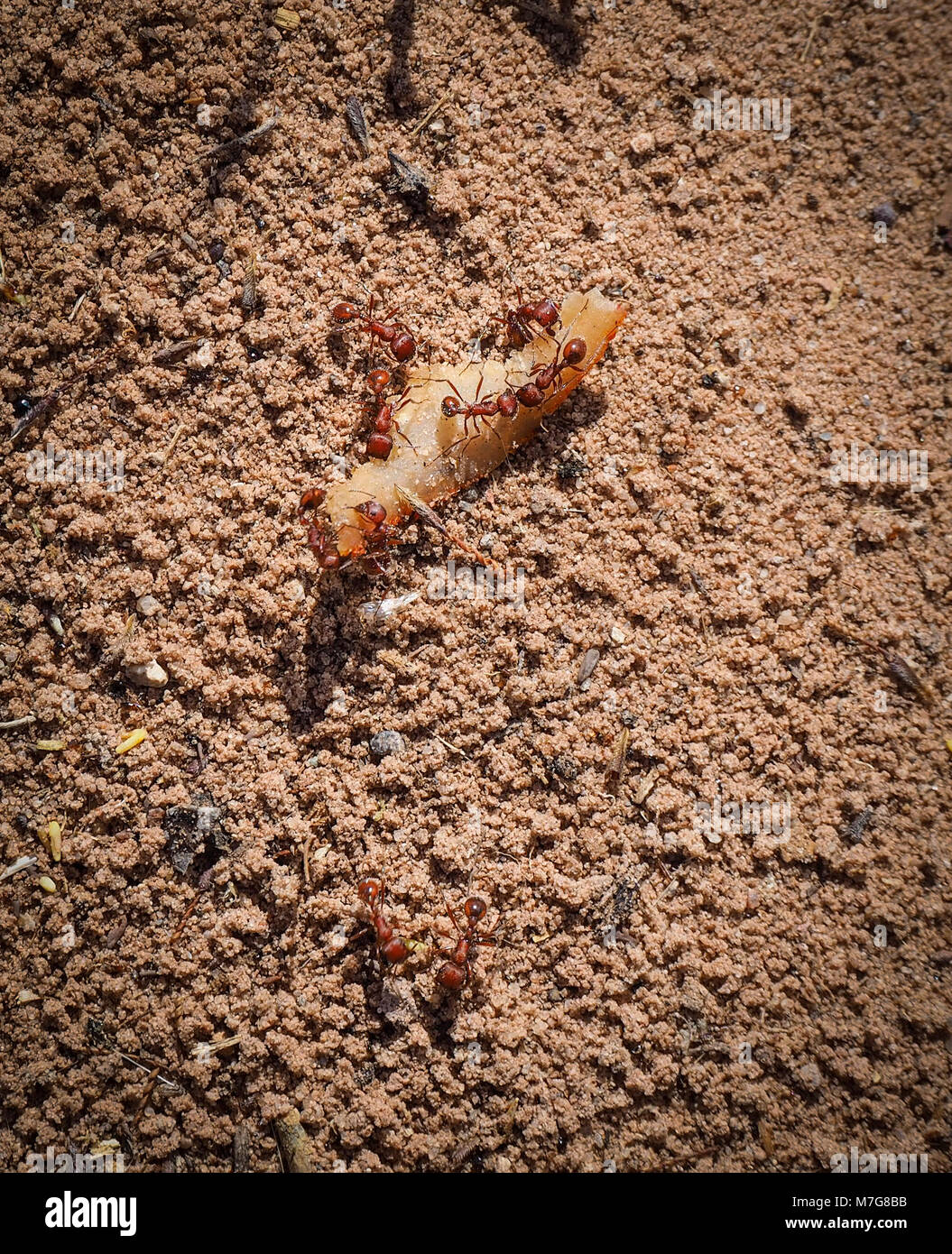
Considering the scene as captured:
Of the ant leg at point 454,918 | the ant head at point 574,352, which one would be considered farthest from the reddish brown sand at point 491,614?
the ant head at point 574,352

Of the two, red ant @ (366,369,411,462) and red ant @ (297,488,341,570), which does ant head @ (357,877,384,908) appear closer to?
red ant @ (297,488,341,570)

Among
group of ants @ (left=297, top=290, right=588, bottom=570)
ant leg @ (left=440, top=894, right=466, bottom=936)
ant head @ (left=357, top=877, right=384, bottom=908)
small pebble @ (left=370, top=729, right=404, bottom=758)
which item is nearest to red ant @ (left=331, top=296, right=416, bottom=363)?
group of ants @ (left=297, top=290, right=588, bottom=570)

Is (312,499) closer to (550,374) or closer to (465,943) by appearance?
(550,374)

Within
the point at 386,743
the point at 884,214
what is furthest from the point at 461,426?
the point at 884,214

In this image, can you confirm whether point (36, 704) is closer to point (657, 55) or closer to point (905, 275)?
point (657, 55)

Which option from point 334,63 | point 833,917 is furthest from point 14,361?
point 833,917

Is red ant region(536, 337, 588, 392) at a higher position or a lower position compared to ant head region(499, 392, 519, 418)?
higher

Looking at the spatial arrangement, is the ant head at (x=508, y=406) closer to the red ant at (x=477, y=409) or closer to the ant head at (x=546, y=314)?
the red ant at (x=477, y=409)
